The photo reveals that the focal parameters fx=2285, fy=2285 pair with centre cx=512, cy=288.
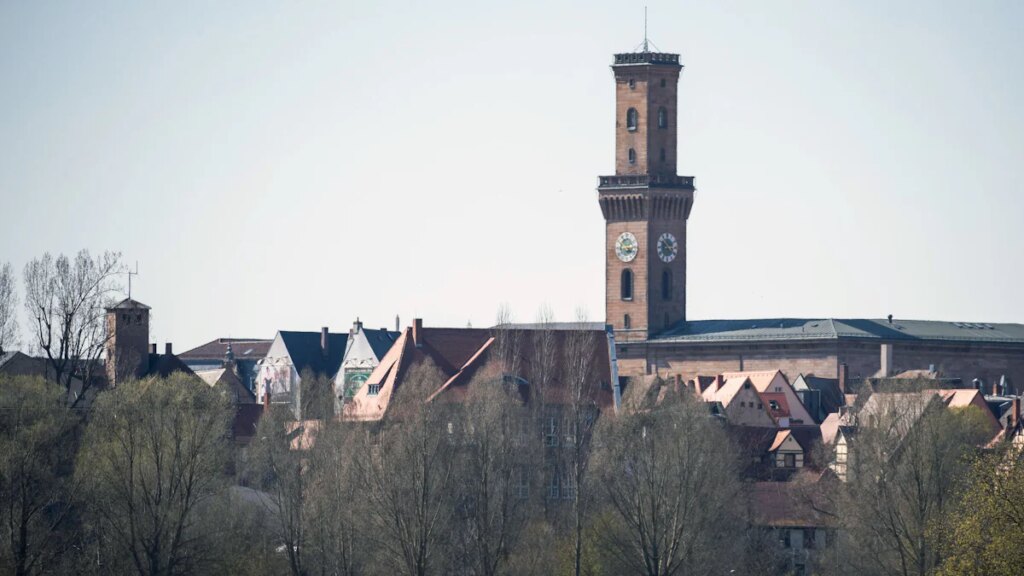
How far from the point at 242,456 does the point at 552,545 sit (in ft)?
45.8

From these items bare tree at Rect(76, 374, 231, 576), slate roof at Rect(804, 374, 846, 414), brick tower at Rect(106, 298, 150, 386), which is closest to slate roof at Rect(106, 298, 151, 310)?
brick tower at Rect(106, 298, 150, 386)

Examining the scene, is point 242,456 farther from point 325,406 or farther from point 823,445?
point 823,445

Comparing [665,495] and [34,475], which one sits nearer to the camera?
[34,475]

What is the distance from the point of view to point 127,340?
298 feet

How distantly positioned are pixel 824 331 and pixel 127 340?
47.2 meters

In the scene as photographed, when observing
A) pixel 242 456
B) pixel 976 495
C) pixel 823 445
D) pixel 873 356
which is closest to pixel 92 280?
pixel 242 456

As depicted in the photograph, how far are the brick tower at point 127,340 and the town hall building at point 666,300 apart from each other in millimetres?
40267

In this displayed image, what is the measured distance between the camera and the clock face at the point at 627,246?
129 metres

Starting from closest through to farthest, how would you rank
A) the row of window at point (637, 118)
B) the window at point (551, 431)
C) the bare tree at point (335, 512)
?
the bare tree at point (335, 512)
the window at point (551, 431)
the row of window at point (637, 118)

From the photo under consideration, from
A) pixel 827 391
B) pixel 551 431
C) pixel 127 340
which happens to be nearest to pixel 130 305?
pixel 127 340

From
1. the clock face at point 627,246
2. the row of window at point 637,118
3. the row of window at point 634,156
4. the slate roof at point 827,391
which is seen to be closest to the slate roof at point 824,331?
the slate roof at point 827,391

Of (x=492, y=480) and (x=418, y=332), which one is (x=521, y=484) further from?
(x=418, y=332)

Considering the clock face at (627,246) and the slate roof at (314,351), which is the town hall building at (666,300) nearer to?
the clock face at (627,246)

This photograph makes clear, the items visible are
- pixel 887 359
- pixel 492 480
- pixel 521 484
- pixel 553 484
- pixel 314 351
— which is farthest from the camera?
pixel 314 351
